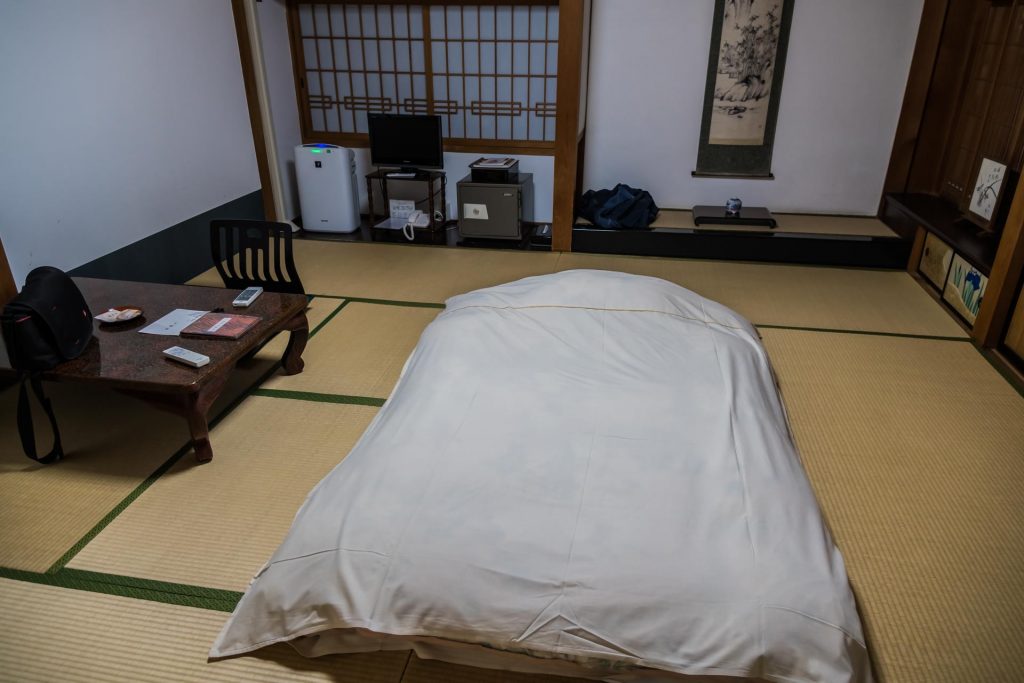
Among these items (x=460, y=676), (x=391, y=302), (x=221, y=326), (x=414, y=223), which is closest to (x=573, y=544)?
(x=460, y=676)

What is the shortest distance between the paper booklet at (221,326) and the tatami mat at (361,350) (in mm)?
382

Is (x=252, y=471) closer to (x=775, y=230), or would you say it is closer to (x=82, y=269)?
(x=82, y=269)

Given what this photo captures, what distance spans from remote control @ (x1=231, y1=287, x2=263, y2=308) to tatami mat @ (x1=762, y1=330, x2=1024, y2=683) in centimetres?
242

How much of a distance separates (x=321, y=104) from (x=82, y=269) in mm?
2705

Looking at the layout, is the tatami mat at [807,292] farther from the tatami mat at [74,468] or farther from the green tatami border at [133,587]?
the green tatami border at [133,587]

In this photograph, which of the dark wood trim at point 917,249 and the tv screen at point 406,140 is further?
the tv screen at point 406,140

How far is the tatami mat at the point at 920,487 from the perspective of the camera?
1794 millimetres

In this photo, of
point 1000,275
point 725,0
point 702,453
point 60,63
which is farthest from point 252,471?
point 725,0

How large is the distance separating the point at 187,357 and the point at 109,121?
2035 mm

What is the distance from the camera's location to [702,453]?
1.91m

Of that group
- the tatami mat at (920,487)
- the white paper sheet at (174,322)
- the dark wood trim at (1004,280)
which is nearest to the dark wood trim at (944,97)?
the dark wood trim at (1004,280)

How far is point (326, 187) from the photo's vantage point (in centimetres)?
522

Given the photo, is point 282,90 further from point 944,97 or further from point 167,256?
point 944,97

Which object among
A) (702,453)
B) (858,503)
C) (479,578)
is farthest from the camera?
(858,503)
